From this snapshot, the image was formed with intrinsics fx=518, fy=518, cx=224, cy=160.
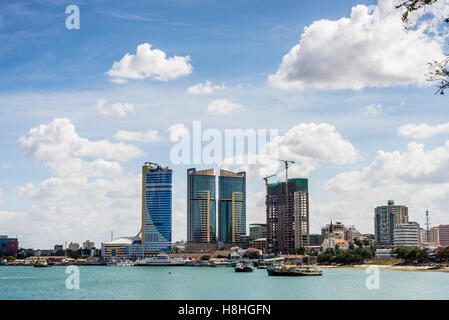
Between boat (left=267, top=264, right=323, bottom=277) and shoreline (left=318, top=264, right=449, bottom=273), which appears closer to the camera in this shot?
boat (left=267, top=264, right=323, bottom=277)

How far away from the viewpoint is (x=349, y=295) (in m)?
68.7

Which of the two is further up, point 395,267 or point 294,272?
point 294,272

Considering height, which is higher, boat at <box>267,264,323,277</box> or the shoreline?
boat at <box>267,264,323,277</box>

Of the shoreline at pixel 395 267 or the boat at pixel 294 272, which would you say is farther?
the shoreline at pixel 395 267

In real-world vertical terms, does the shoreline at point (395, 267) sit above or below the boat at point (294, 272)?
below

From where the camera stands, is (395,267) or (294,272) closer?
(294,272)
